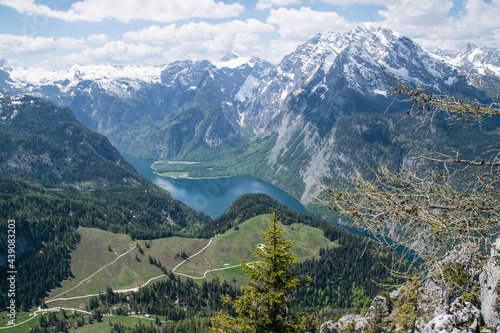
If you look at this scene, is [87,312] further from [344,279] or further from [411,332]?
[411,332]

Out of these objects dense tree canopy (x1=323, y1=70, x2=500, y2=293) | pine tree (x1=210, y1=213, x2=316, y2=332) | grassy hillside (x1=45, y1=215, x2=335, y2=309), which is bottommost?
grassy hillside (x1=45, y1=215, x2=335, y2=309)

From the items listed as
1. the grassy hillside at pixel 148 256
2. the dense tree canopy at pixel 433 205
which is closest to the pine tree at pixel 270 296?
the dense tree canopy at pixel 433 205

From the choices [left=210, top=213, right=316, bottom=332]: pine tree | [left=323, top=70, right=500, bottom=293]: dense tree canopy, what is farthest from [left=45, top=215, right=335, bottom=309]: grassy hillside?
[left=323, top=70, right=500, bottom=293]: dense tree canopy

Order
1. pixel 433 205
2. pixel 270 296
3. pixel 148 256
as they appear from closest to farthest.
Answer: pixel 433 205
pixel 270 296
pixel 148 256

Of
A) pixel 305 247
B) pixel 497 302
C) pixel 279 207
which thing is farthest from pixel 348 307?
pixel 497 302

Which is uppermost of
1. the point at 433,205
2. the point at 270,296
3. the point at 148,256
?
the point at 433,205

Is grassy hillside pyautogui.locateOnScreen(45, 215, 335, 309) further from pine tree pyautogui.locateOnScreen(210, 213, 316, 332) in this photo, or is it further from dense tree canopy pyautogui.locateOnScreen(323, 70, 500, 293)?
dense tree canopy pyautogui.locateOnScreen(323, 70, 500, 293)

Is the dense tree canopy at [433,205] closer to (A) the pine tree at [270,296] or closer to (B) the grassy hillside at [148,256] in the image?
(A) the pine tree at [270,296]

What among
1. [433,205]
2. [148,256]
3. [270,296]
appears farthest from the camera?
[148,256]

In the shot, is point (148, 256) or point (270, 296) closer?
point (270, 296)

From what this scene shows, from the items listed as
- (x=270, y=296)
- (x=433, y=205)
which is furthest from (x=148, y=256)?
(x=433, y=205)

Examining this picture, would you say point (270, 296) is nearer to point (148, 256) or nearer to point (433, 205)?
point (433, 205)

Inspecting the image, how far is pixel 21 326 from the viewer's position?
87875 mm

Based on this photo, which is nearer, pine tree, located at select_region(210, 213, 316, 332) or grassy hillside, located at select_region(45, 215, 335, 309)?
pine tree, located at select_region(210, 213, 316, 332)
